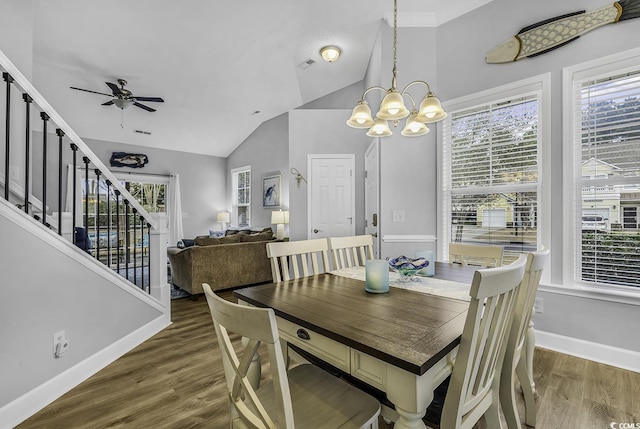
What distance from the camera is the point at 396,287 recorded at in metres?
1.60

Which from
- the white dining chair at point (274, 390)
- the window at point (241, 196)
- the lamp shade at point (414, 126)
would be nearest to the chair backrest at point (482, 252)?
the lamp shade at point (414, 126)

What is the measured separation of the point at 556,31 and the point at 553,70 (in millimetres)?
302

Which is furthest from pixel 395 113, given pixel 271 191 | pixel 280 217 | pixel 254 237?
pixel 271 191

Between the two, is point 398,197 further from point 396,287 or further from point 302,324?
point 302,324

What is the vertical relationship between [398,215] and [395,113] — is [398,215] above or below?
below

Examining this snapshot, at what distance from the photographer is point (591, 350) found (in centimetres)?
225

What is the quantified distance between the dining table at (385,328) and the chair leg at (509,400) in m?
0.38

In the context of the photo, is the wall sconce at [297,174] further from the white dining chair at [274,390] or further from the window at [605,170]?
the white dining chair at [274,390]

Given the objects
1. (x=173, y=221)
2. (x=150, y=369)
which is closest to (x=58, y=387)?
(x=150, y=369)

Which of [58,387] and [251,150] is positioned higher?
[251,150]

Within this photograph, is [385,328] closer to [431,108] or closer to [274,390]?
[274,390]

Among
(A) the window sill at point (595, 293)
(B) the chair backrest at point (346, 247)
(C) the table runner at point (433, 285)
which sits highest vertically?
(B) the chair backrest at point (346, 247)

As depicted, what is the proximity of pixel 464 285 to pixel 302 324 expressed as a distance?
98 cm

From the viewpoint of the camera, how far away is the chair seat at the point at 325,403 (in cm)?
98
